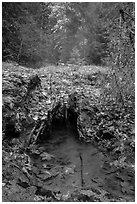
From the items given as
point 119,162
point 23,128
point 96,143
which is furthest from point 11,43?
point 119,162

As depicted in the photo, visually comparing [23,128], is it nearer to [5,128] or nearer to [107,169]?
[5,128]

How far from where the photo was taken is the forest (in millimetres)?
6086

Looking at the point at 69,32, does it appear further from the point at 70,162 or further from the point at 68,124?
the point at 70,162

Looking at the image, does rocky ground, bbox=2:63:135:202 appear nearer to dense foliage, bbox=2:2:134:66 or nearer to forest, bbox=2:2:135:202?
forest, bbox=2:2:135:202

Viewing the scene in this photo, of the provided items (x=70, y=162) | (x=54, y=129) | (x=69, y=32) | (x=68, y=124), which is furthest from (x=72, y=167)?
(x=69, y=32)

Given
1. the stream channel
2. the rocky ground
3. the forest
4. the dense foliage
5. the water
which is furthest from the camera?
the dense foliage

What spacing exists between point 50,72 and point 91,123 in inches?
239

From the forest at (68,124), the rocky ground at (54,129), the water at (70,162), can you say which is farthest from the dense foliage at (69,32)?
the water at (70,162)

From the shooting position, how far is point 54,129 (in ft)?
31.8

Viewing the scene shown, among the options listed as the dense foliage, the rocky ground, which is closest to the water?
the rocky ground

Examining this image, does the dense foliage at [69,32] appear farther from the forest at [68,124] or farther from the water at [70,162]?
the water at [70,162]

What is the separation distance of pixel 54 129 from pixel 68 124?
2.71 ft

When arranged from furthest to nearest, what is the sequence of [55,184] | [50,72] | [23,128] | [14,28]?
[50,72], [14,28], [23,128], [55,184]

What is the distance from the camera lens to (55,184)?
6316 millimetres
